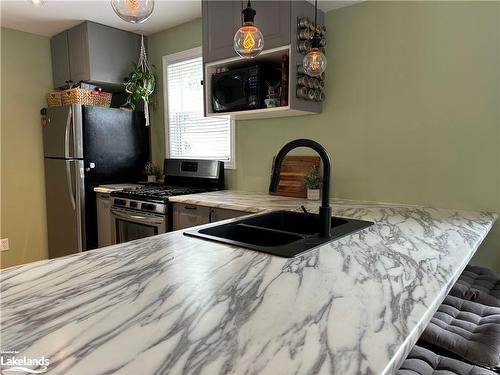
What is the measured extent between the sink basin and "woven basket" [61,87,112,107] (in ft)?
7.86

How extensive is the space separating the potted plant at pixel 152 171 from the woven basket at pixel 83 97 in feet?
2.46

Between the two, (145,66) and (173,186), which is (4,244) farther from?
(145,66)

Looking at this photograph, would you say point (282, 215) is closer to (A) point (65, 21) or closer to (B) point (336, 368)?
(B) point (336, 368)

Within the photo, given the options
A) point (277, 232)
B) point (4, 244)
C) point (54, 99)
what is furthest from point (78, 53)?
point (277, 232)

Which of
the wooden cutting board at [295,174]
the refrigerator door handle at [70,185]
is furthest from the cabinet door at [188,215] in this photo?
the refrigerator door handle at [70,185]

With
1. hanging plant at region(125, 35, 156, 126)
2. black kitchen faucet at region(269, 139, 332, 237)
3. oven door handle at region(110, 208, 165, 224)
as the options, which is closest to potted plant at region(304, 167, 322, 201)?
oven door handle at region(110, 208, 165, 224)

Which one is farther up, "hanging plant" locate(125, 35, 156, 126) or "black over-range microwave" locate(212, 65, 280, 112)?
"hanging plant" locate(125, 35, 156, 126)

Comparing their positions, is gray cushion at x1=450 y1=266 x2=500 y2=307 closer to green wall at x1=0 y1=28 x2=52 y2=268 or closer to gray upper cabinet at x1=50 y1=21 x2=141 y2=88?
gray upper cabinet at x1=50 y1=21 x2=141 y2=88

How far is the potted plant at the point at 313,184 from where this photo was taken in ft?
8.79

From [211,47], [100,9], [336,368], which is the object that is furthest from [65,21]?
[336,368]

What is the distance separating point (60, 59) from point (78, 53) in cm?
40

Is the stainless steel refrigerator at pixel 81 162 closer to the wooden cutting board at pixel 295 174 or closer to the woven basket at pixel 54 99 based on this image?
the woven basket at pixel 54 99

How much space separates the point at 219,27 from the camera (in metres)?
2.71

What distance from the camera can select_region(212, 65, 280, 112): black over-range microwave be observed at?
2582 mm
